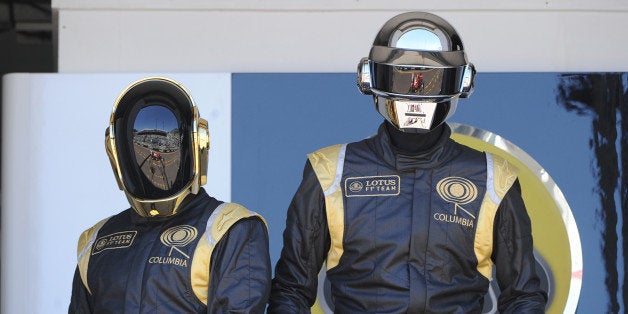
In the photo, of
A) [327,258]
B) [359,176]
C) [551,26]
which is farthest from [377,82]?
[551,26]

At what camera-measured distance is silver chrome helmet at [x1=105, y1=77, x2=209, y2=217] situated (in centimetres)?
322

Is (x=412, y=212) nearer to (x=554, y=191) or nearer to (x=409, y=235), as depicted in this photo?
(x=409, y=235)

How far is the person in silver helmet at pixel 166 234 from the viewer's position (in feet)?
10.0

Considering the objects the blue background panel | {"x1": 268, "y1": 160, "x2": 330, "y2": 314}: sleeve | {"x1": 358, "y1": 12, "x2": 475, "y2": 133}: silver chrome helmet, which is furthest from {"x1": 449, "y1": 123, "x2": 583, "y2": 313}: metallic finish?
{"x1": 268, "y1": 160, "x2": 330, "y2": 314}: sleeve

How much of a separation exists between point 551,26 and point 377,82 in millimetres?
2006

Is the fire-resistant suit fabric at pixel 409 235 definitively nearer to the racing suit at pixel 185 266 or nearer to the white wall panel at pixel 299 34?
the racing suit at pixel 185 266

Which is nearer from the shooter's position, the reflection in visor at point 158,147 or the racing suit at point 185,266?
the racing suit at point 185,266

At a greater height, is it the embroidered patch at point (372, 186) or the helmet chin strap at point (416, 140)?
the helmet chin strap at point (416, 140)

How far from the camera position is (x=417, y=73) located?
3232mm

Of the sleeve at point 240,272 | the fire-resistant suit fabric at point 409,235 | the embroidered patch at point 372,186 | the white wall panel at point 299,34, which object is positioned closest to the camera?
the sleeve at point 240,272

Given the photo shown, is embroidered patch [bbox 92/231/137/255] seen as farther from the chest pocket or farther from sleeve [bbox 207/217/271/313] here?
the chest pocket

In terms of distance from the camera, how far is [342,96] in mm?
4891

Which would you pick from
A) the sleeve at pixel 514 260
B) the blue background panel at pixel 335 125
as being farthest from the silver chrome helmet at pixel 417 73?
the blue background panel at pixel 335 125

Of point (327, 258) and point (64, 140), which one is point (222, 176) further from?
point (327, 258)
